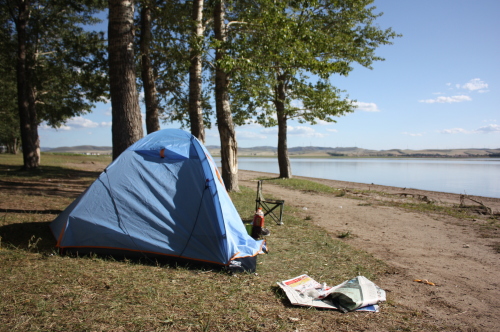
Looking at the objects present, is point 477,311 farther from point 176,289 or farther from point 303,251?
point 176,289

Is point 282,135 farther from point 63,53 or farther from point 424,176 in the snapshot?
point 424,176

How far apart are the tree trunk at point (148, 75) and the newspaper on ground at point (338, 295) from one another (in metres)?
11.0

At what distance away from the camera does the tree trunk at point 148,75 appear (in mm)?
12503

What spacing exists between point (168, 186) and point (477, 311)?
4.21m

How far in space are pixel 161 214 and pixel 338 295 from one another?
2608mm

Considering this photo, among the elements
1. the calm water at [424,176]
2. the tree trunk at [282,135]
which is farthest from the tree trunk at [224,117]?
the calm water at [424,176]

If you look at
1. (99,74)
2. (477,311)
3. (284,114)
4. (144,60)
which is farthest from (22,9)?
(477,311)

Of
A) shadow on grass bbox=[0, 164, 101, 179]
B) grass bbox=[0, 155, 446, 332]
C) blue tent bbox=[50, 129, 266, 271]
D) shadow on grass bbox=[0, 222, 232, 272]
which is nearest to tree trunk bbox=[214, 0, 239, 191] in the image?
blue tent bbox=[50, 129, 266, 271]

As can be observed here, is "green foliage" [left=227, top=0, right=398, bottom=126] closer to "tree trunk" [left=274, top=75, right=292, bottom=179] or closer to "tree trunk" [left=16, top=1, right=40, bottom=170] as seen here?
"tree trunk" [left=274, top=75, right=292, bottom=179]

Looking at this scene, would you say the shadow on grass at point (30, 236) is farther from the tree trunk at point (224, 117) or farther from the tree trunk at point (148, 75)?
the tree trunk at point (148, 75)

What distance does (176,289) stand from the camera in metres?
3.78

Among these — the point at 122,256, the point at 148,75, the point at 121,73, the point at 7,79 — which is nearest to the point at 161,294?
the point at 122,256

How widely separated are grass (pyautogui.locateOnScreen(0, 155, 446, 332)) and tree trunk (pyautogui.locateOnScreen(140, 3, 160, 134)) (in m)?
8.88

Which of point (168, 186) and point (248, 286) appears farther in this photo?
point (168, 186)
